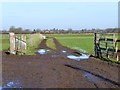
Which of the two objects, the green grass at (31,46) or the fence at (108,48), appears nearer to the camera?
the fence at (108,48)

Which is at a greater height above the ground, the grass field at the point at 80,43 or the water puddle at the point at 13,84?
the water puddle at the point at 13,84

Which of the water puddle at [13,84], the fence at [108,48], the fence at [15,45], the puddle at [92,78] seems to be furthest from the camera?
the fence at [15,45]

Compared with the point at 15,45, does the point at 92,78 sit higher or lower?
lower

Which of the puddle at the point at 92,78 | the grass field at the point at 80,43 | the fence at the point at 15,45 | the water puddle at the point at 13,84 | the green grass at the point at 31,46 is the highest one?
the fence at the point at 15,45

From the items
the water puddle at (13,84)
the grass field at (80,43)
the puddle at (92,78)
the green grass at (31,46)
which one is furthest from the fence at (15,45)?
the water puddle at (13,84)

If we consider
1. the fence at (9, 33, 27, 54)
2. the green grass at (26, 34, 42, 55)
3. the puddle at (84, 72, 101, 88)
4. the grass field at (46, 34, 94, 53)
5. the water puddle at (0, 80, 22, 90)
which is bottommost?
the grass field at (46, 34, 94, 53)

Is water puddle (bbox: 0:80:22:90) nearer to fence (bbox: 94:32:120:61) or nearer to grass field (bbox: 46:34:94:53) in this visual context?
fence (bbox: 94:32:120:61)

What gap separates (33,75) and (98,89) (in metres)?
4.07

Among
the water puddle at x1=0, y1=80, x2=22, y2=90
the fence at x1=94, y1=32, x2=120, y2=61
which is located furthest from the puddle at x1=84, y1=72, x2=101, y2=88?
the fence at x1=94, y1=32, x2=120, y2=61

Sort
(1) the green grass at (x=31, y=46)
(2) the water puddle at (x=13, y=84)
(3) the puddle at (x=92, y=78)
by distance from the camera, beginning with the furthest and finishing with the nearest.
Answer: (1) the green grass at (x=31, y=46) < (3) the puddle at (x=92, y=78) < (2) the water puddle at (x=13, y=84)

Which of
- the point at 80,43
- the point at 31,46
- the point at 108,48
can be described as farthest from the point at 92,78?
the point at 80,43

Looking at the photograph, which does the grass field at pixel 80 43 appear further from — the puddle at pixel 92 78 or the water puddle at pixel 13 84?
the water puddle at pixel 13 84

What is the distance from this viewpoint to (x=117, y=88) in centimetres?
1003

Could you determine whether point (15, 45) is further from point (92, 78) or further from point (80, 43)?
point (80, 43)
